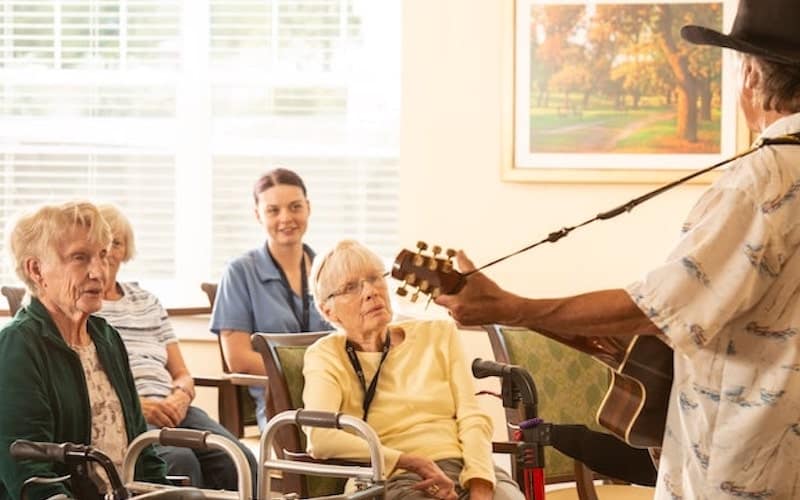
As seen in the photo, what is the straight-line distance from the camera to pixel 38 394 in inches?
113

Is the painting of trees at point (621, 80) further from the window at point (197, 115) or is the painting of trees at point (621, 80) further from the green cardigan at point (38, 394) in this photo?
the green cardigan at point (38, 394)

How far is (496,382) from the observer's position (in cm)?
550

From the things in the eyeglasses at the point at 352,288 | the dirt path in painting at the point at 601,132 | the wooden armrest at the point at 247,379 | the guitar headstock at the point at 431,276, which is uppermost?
the dirt path in painting at the point at 601,132

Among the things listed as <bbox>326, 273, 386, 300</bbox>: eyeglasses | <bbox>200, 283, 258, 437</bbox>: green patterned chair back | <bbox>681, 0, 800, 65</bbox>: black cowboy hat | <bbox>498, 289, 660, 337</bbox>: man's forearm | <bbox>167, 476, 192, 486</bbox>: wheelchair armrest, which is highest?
<bbox>681, 0, 800, 65</bbox>: black cowboy hat

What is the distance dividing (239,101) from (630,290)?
13.1 feet

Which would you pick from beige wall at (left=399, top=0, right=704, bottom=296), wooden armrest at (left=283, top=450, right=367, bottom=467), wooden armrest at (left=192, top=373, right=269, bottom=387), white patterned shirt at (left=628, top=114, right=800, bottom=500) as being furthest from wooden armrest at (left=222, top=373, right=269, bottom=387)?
white patterned shirt at (left=628, top=114, right=800, bottom=500)

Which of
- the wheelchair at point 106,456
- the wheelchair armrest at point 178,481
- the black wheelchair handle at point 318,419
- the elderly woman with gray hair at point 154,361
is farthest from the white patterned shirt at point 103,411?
the elderly woman with gray hair at point 154,361

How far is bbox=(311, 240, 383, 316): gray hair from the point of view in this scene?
3518 millimetres

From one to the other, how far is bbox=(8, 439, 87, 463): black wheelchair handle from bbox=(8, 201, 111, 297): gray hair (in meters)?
0.49

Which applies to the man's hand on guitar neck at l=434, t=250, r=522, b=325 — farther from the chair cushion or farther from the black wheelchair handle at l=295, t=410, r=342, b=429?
the chair cushion

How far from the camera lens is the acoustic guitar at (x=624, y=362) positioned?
2172mm

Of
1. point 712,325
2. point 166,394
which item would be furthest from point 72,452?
point 166,394

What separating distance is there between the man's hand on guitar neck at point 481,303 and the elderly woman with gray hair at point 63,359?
43.0 inches

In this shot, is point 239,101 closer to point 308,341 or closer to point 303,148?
point 303,148
